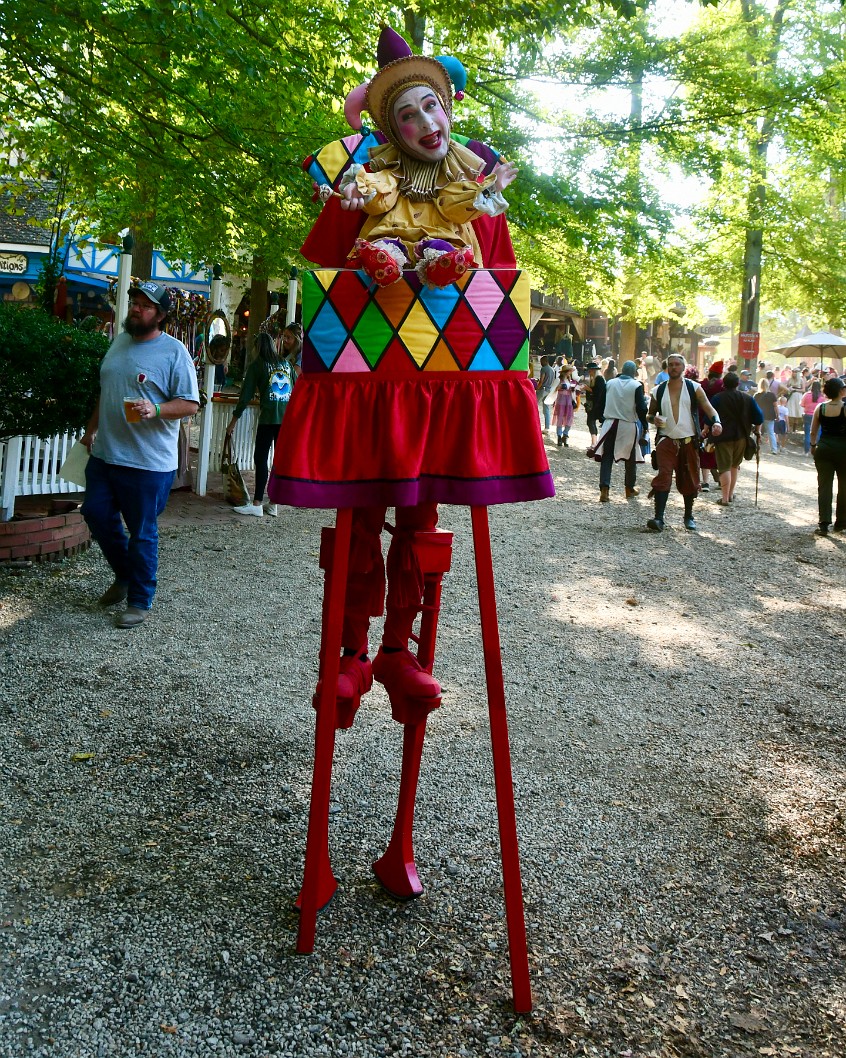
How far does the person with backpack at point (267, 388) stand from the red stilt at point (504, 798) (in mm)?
7445

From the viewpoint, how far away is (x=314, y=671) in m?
5.41

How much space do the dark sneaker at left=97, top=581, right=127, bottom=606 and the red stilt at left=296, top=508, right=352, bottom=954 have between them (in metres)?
4.11

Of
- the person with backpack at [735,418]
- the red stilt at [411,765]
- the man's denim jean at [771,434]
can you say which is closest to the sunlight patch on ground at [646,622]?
the red stilt at [411,765]

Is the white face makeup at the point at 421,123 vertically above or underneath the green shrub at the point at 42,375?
above

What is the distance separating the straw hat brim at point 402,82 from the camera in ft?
9.09

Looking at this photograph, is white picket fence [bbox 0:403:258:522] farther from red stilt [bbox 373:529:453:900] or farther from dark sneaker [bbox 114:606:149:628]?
red stilt [bbox 373:529:453:900]

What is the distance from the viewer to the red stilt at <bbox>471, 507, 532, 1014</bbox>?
2.50 metres

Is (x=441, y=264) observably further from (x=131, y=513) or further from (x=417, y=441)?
(x=131, y=513)

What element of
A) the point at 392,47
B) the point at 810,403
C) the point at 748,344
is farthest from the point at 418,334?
the point at 810,403

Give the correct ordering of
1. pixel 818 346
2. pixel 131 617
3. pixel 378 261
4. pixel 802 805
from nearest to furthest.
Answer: pixel 378 261 → pixel 802 805 → pixel 131 617 → pixel 818 346

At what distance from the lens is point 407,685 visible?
280 centimetres

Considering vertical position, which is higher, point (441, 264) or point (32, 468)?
point (441, 264)

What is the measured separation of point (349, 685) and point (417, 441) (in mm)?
771

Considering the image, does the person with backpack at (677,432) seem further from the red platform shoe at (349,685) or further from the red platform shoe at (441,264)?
the red platform shoe at (441,264)
